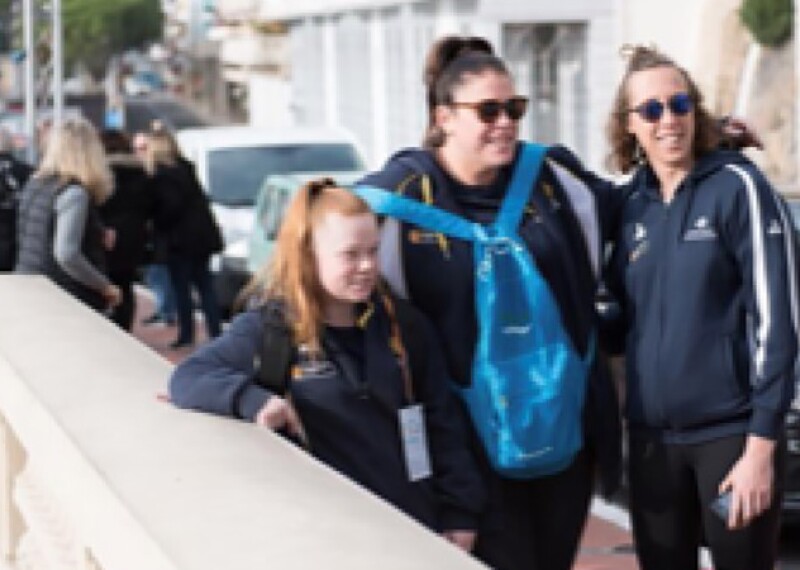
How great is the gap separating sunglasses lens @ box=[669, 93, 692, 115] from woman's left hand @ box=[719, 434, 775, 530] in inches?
26.7

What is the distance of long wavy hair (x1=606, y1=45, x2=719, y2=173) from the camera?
4.62 meters

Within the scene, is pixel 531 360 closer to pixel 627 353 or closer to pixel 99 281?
pixel 627 353

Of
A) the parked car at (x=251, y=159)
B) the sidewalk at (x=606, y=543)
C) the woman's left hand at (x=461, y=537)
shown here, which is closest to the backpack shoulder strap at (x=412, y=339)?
the woman's left hand at (x=461, y=537)

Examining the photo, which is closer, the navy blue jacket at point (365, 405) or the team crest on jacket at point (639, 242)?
the navy blue jacket at point (365, 405)

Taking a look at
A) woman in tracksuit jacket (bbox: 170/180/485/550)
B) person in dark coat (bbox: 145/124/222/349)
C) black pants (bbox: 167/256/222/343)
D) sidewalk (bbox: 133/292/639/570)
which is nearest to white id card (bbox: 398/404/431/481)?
woman in tracksuit jacket (bbox: 170/180/485/550)

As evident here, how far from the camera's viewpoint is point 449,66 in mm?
4496


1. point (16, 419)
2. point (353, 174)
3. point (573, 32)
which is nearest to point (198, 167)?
point (353, 174)

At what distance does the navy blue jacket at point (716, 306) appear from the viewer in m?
4.43

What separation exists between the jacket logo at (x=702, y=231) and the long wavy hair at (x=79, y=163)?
579 centimetres

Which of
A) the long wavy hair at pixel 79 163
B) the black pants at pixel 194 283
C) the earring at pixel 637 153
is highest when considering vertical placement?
the earring at pixel 637 153

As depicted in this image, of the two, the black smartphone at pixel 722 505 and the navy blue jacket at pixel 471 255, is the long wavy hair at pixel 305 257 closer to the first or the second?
the navy blue jacket at pixel 471 255

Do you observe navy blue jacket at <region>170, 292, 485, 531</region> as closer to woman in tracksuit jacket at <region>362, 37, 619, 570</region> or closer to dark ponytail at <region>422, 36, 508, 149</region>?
woman in tracksuit jacket at <region>362, 37, 619, 570</region>

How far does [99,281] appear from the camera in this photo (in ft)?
32.8

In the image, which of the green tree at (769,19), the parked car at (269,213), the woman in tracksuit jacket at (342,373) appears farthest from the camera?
the green tree at (769,19)
